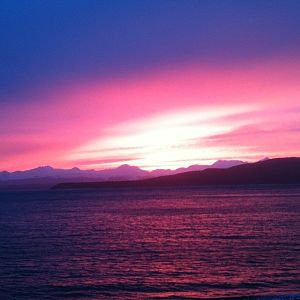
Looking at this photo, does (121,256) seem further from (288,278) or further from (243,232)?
(243,232)

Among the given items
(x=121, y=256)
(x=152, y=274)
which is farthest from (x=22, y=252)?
(x=152, y=274)

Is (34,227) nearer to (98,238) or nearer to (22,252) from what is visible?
(98,238)

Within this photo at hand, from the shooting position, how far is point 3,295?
26891 millimetres

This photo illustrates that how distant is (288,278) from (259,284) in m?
2.02

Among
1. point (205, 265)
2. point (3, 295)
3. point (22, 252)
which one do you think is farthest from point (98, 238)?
point (3, 295)

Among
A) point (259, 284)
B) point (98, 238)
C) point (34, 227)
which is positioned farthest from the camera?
point (34, 227)

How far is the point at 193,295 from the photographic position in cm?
2583

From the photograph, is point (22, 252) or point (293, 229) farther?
point (293, 229)

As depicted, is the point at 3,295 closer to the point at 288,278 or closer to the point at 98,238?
the point at 288,278

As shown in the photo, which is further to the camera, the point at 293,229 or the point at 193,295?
the point at 293,229

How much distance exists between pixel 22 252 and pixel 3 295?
46.1 ft

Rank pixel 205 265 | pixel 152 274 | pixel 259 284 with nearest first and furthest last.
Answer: pixel 259 284 → pixel 152 274 → pixel 205 265

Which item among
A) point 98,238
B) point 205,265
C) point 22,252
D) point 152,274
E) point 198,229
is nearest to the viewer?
point 152,274

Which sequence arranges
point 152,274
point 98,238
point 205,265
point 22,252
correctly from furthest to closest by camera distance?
point 98,238
point 22,252
point 205,265
point 152,274
